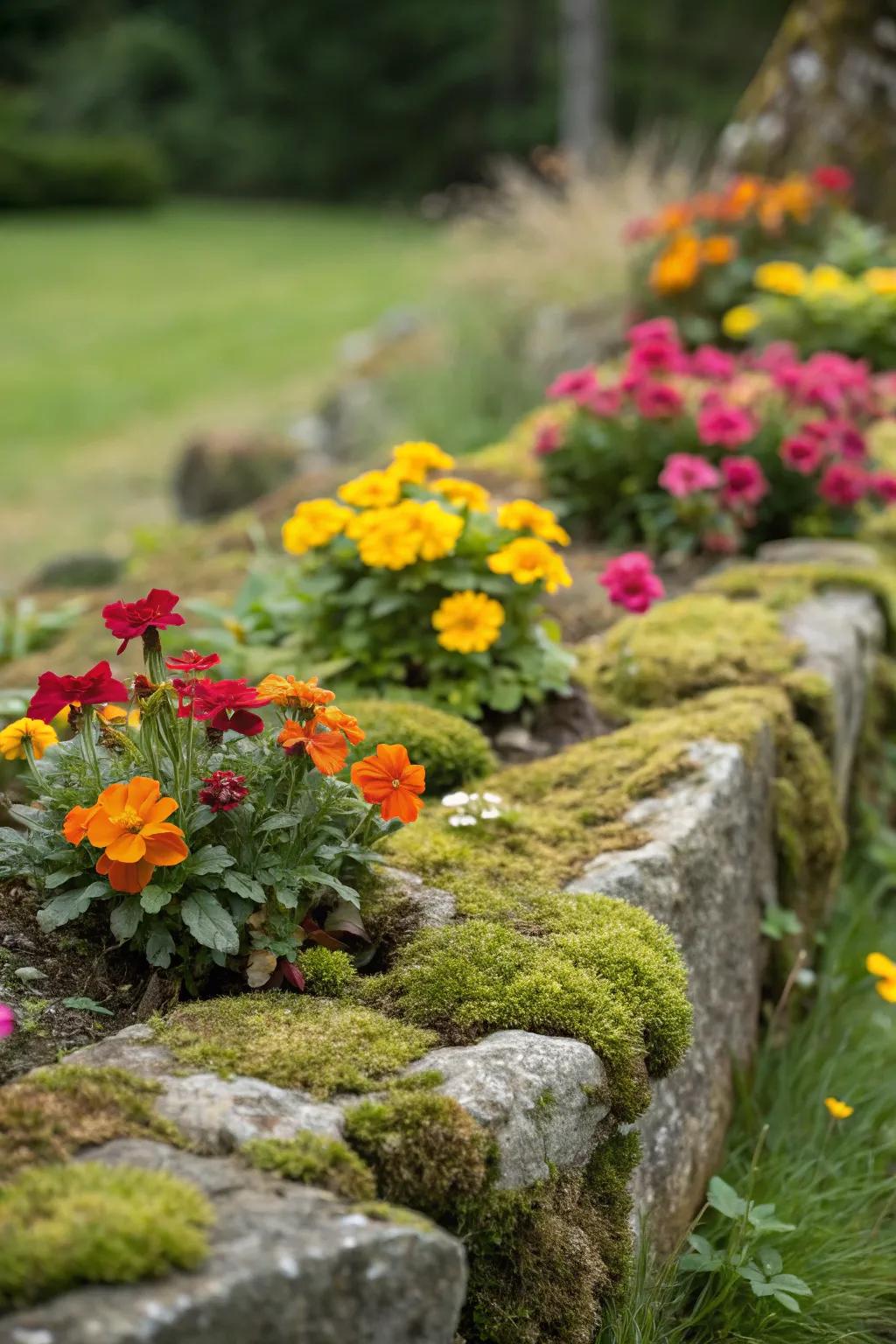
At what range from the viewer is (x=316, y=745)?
1696mm

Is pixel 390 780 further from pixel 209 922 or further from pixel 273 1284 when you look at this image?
pixel 273 1284

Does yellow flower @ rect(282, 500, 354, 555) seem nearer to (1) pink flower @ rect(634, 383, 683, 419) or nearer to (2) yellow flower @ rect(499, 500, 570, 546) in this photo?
(2) yellow flower @ rect(499, 500, 570, 546)

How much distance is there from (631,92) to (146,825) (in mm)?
27411

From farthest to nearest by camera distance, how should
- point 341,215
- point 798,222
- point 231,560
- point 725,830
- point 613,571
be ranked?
point 341,215, point 798,222, point 231,560, point 613,571, point 725,830

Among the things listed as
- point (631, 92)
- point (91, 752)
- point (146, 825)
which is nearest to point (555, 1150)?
point (146, 825)

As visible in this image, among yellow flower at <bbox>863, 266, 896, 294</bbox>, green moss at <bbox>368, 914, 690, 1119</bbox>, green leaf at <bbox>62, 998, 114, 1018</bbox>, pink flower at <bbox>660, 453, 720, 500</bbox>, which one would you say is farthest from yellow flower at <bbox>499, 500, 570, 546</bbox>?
yellow flower at <bbox>863, 266, 896, 294</bbox>

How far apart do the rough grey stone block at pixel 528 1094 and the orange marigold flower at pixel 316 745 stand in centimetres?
39

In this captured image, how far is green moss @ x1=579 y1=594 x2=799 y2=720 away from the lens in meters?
2.87

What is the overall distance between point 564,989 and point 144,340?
11672 millimetres

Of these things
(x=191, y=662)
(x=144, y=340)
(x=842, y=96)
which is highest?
(x=842, y=96)

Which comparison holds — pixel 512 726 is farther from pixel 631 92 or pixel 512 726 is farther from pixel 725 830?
pixel 631 92

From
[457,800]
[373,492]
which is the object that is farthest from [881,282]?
[457,800]

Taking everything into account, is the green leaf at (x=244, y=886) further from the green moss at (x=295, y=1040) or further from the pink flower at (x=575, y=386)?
the pink flower at (x=575, y=386)

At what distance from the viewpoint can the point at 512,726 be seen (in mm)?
2805
